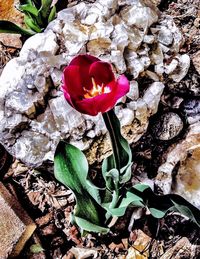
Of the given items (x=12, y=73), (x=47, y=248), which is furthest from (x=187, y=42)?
(x=47, y=248)

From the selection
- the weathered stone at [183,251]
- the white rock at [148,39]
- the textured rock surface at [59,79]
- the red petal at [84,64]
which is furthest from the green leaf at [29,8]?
the weathered stone at [183,251]

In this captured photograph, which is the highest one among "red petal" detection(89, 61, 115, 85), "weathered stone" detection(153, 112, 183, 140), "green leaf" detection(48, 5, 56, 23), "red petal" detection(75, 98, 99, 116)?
"red petal" detection(75, 98, 99, 116)

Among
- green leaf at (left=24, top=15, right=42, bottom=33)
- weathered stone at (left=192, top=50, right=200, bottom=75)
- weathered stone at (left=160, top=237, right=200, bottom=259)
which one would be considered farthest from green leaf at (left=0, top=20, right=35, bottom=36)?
weathered stone at (left=160, top=237, right=200, bottom=259)

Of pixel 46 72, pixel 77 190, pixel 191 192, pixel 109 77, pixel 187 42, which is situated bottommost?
pixel 191 192

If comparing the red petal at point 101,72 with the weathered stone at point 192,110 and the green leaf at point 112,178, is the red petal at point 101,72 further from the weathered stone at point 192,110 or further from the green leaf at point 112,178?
the weathered stone at point 192,110

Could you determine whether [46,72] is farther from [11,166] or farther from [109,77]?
[109,77]

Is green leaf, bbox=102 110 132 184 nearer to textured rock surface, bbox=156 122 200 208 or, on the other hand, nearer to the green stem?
the green stem
